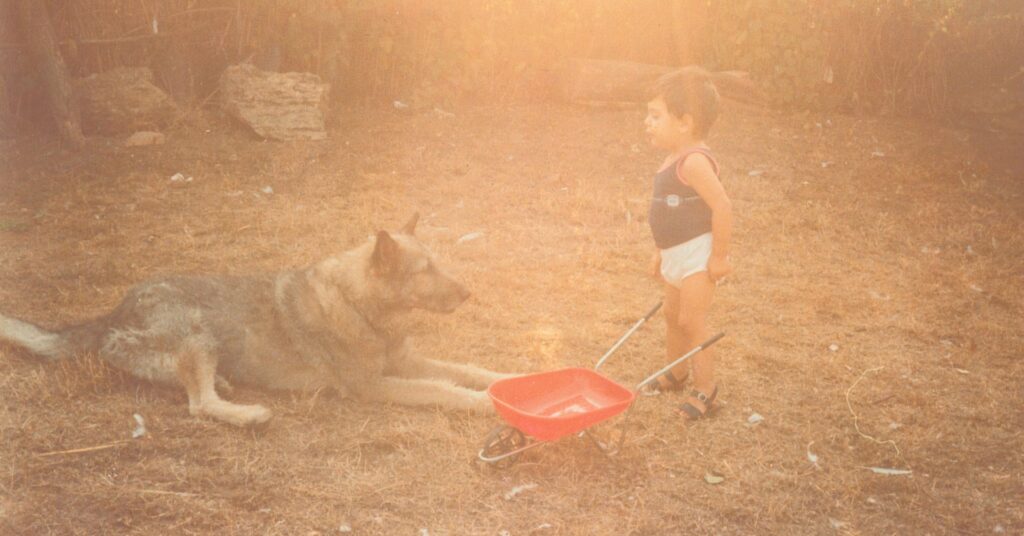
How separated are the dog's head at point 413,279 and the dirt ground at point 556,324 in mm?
709

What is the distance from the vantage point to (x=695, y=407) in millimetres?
4500

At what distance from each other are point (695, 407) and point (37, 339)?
3.89m

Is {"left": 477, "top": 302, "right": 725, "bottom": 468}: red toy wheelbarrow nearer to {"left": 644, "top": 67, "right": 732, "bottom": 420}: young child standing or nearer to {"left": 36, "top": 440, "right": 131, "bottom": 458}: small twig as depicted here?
{"left": 644, "top": 67, "right": 732, "bottom": 420}: young child standing

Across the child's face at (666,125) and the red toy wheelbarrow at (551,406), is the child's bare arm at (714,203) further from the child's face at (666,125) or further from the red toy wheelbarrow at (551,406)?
the red toy wheelbarrow at (551,406)

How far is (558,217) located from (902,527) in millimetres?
4894

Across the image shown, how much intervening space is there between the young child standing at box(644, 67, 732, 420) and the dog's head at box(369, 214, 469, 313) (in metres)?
1.23

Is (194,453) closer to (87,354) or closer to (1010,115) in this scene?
(87,354)

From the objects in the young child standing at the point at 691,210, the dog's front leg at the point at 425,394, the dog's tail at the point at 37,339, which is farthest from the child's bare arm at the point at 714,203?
the dog's tail at the point at 37,339

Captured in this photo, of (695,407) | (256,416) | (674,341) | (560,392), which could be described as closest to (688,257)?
(674,341)

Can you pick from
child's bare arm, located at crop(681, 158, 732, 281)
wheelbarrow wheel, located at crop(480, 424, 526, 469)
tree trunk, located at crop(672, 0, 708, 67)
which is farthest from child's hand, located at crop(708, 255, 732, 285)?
tree trunk, located at crop(672, 0, 708, 67)

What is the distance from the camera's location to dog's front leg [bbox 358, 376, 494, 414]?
4574 mm

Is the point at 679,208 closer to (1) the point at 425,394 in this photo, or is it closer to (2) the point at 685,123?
(2) the point at 685,123

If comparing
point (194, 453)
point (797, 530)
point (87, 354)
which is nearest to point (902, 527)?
point (797, 530)

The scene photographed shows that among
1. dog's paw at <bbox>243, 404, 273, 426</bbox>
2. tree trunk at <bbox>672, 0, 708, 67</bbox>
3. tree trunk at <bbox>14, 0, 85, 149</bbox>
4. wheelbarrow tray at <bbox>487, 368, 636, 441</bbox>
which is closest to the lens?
wheelbarrow tray at <bbox>487, 368, 636, 441</bbox>
